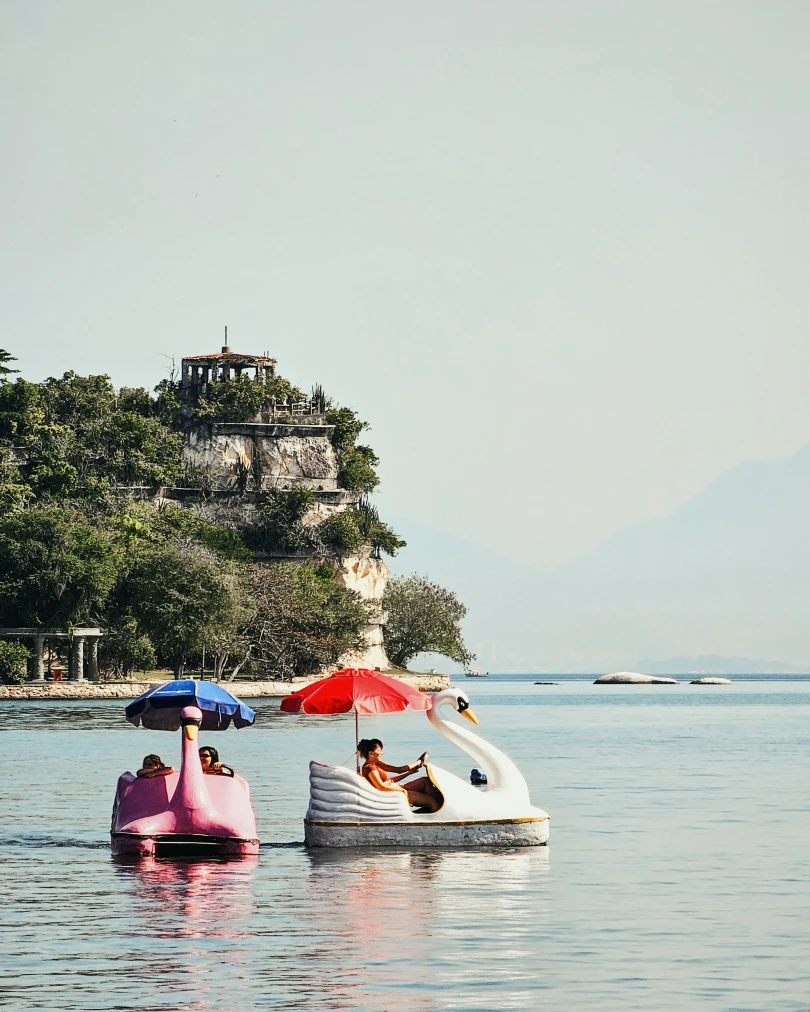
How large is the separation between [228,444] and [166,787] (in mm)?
120365

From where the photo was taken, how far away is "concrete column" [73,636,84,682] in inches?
4139

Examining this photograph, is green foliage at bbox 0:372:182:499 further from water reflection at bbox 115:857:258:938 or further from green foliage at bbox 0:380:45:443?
water reflection at bbox 115:857:258:938

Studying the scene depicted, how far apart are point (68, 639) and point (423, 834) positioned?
85107 mm

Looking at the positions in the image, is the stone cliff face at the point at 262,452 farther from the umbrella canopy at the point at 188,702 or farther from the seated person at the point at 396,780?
the seated person at the point at 396,780

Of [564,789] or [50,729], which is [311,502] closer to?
[50,729]

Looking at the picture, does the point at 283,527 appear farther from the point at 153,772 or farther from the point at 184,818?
the point at 184,818

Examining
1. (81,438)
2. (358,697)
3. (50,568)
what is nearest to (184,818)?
(358,697)

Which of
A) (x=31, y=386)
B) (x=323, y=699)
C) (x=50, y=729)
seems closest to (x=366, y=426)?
(x=31, y=386)

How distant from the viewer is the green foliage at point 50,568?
104062 millimetres

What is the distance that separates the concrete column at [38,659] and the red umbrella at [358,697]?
257 feet

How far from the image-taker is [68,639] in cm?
10931

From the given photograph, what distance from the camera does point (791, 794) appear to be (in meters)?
41.0

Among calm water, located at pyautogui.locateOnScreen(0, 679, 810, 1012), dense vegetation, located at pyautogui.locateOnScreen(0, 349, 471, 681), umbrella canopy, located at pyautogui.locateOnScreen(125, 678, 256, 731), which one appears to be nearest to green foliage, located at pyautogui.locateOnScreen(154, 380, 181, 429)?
dense vegetation, located at pyautogui.locateOnScreen(0, 349, 471, 681)

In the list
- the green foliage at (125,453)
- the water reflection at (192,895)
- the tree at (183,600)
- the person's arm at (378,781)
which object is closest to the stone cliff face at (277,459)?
the green foliage at (125,453)
